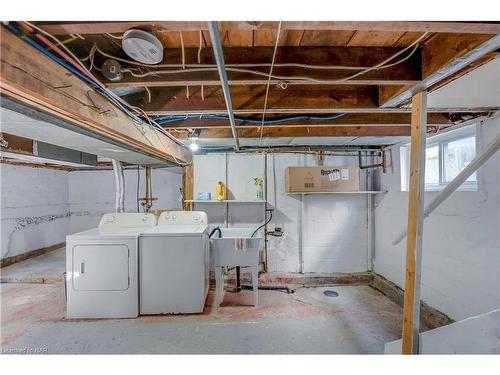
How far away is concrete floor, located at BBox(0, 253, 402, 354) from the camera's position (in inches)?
88.9

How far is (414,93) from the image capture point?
153 cm

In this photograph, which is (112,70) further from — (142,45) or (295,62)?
(295,62)

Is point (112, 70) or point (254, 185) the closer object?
point (112, 70)

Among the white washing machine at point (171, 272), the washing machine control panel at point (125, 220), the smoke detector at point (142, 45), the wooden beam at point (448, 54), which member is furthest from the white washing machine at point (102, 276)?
the wooden beam at point (448, 54)

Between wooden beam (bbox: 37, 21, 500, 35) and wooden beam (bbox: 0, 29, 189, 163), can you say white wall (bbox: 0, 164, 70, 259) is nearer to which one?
wooden beam (bbox: 0, 29, 189, 163)

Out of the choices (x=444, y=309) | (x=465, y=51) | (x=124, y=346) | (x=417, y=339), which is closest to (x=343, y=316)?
(x=444, y=309)

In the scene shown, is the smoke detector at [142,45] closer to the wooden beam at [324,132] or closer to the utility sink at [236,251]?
the wooden beam at [324,132]

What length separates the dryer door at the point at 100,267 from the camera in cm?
271

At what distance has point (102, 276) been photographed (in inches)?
107

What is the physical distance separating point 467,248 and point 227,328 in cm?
239

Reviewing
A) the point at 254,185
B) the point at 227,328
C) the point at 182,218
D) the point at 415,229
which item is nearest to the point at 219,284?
the point at 227,328

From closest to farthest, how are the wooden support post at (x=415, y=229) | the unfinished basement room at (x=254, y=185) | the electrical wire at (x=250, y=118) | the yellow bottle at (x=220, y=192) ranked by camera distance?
the unfinished basement room at (x=254, y=185)
the wooden support post at (x=415, y=229)
the electrical wire at (x=250, y=118)
the yellow bottle at (x=220, y=192)

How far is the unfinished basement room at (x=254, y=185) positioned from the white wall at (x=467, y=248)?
16 mm

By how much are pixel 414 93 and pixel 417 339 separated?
1.46 metres
